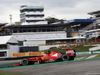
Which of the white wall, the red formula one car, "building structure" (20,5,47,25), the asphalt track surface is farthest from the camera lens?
"building structure" (20,5,47,25)

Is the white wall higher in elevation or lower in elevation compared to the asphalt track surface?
higher

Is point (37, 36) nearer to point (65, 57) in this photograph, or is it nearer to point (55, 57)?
point (55, 57)

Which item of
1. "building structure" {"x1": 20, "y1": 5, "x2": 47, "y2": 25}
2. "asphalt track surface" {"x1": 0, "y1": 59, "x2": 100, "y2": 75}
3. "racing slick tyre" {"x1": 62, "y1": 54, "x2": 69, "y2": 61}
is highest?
"building structure" {"x1": 20, "y1": 5, "x2": 47, "y2": 25}

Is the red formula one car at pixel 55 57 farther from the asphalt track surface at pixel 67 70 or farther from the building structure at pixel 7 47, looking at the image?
the building structure at pixel 7 47

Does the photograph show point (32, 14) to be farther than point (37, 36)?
Yes

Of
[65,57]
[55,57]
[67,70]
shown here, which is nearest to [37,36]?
[55,57]

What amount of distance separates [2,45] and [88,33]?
35932 millimetres

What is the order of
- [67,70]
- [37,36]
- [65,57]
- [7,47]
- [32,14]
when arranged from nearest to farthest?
[67,70]
[65,57]
[7,47]
[37,36]
[32,14]

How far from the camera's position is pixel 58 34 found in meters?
72.7

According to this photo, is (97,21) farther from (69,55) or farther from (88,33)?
(69,55)


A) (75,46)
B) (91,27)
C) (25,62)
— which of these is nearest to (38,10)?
(91,27)

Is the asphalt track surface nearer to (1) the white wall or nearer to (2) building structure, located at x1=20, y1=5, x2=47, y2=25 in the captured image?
(1) the white wall

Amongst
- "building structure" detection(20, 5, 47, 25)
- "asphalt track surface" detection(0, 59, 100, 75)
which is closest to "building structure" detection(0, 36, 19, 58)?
"asphalt track surface" detection(0, 59, 100, 75)

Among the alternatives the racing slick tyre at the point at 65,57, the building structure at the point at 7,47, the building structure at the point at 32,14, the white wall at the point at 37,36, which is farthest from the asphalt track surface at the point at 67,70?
the building structure at the point at 32,14
